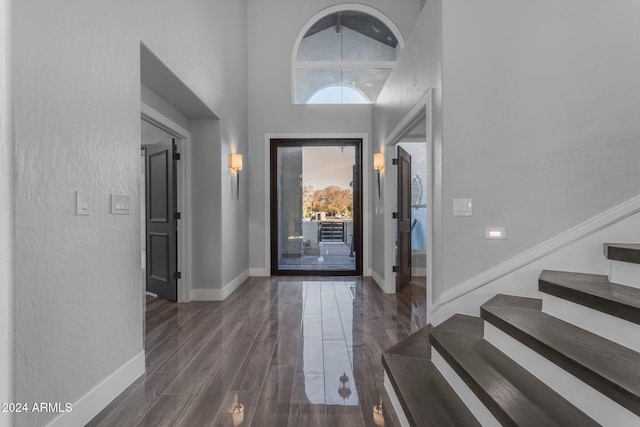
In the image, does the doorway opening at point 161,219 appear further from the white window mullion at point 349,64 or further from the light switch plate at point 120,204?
the white window mullion at point 349,64

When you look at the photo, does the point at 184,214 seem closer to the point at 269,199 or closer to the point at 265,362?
the point at 269,199

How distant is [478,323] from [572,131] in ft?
4.89

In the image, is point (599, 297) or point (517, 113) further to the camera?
point (517, 113)

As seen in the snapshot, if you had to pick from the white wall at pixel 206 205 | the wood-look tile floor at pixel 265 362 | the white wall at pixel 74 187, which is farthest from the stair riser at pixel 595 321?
the white wall at pixel 206 205

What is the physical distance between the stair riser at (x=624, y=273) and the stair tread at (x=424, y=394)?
107cm

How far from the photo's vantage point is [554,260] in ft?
7.33

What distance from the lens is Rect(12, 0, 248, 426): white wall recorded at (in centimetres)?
140

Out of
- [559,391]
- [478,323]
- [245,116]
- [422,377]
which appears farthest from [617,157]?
[245,116]

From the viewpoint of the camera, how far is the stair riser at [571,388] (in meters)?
1.09

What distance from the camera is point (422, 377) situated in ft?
6.16

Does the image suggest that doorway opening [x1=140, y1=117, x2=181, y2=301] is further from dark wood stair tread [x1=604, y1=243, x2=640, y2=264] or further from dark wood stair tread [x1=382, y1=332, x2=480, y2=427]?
dark wood stair tread [x1=604, y1=243, x2=640, y2=264]

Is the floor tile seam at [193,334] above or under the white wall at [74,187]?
under

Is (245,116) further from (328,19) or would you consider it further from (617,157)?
(617,157)

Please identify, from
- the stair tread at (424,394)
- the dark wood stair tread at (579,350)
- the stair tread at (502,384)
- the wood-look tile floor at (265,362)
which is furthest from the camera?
the wood-look tile floor at (265,362)
